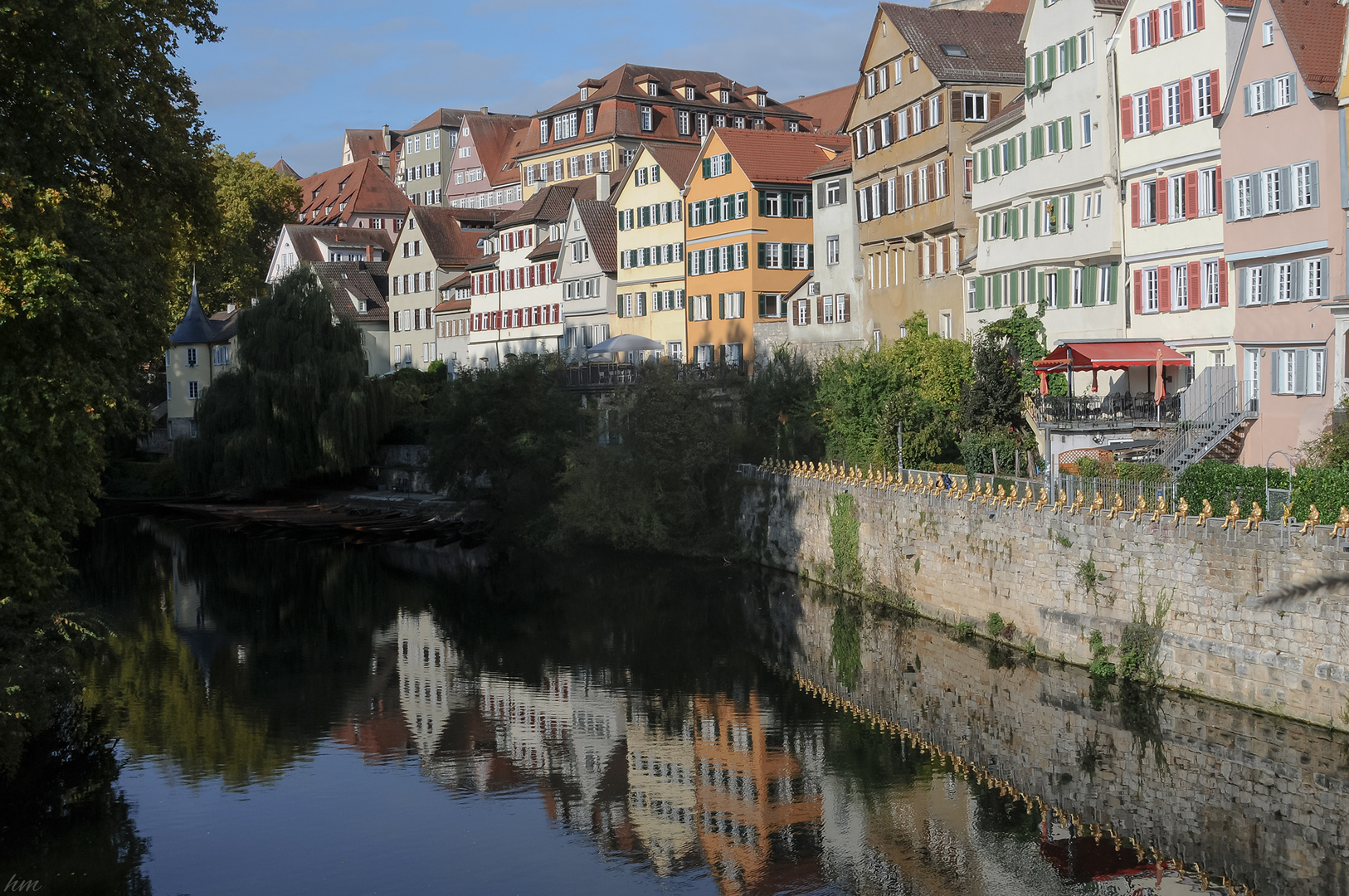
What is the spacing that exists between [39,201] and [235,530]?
42.7 metres

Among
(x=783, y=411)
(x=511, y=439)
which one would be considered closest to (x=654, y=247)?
(x=511, y=439)

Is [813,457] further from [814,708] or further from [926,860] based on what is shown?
[926,860]

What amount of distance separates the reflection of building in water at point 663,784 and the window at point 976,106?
26.7 meters

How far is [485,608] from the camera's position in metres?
38.3

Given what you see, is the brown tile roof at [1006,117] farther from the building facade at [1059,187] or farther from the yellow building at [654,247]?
the yellow building at [654,247]

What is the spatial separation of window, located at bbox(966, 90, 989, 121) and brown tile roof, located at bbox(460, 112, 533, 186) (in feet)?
204

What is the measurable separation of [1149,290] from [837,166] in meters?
21.4

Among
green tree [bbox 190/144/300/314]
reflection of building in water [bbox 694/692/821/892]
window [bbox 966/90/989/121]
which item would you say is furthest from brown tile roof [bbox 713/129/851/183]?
reflection of building in water [bbox 694/692/821/892]

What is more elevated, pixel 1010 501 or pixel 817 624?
pixel 1010 501

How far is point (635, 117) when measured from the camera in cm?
8900

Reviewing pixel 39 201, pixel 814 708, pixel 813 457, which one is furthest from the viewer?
pixel 813 457

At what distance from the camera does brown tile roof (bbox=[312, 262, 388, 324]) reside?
3423 inches

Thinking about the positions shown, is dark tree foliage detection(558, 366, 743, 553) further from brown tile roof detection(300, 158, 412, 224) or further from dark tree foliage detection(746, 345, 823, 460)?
brown tile roof detection(300, 158, 412, 224)

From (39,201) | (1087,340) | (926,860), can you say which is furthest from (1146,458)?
(39,201)
